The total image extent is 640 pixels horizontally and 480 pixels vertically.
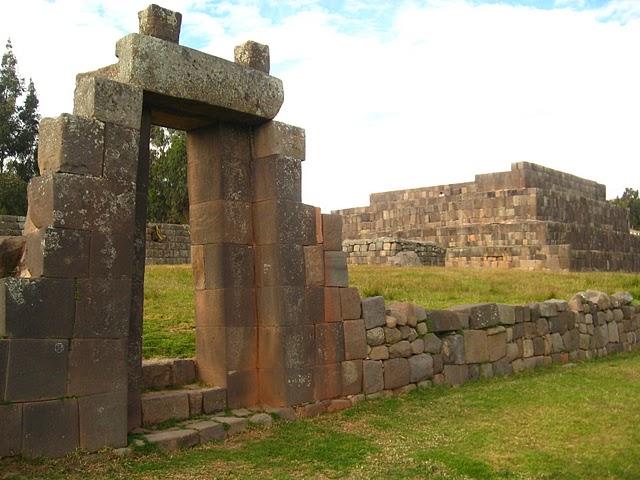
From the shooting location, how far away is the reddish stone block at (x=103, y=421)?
6.25 metres

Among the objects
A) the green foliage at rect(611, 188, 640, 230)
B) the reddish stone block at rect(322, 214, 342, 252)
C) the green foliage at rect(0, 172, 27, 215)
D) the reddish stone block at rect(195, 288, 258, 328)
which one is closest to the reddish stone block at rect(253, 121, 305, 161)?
the reddish stone block at rect(322, 214, 342, 252)

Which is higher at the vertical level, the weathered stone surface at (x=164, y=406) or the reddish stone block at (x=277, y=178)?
the reddish stone block at (x=277, y=178)

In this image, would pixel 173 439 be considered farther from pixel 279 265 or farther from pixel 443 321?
pixel 443 321

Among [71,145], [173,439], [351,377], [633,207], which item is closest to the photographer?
[71,145]

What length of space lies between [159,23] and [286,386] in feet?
14.3

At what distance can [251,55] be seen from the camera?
8.36 meters

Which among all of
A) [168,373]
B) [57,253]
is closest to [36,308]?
[57,253]

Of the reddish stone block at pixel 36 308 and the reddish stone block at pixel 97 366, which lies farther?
the reddish stone block at pixel 97 366

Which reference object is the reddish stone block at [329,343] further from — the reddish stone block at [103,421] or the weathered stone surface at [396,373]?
the reddish stone block at [103,421]

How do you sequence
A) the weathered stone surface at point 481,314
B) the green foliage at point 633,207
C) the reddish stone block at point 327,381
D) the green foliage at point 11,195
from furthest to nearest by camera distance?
the green foliage at point 633,207 → the green foliage at point 11,195 → the weathered stone surface at point 481,314 → the reddish stone block at point 327,381

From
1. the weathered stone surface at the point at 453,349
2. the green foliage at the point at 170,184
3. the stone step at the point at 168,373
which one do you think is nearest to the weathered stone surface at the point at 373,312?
the weathered stone surface at the point at 453,349

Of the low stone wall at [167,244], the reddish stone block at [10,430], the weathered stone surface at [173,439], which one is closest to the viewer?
the reddish stone block at [10,430]

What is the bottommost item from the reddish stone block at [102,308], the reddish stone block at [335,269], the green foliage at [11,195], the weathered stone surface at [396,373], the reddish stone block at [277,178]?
the weathered stone surface at [396,373]

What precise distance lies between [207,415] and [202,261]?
1834 millimetres
